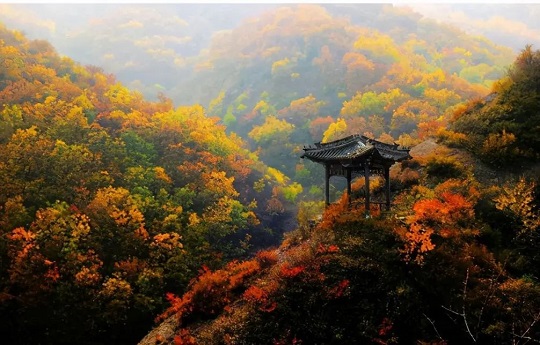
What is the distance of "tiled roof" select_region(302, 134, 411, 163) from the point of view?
66.1ft

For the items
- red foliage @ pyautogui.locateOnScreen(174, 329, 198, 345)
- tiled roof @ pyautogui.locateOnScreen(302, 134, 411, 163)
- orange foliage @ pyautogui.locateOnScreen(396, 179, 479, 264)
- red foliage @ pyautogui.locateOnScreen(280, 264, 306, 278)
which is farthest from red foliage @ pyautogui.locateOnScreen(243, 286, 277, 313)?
tiled roof @ pyautogui.locateOnScreen(302, 134, 411, 163)

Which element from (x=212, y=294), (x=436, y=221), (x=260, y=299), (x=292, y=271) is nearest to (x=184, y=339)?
(x=212, y=294)

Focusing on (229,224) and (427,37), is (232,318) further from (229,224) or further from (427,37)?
(427,37)

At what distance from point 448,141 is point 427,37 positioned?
103740 mm

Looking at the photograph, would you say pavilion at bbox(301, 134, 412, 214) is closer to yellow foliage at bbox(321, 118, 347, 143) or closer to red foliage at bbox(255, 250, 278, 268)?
red foliage at bbox(255, 250, 278, 268)

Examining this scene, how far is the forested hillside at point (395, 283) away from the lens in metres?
14.9

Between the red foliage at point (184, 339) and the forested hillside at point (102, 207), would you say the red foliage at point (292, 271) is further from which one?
the forested hillside at point (102, 207)

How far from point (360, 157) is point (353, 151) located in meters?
1.07

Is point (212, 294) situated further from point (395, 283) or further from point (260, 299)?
point (395, 283)

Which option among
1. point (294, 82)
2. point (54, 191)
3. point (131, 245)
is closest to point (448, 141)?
point (131, 245)

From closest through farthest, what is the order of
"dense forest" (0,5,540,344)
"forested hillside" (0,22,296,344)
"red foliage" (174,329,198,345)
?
"dense forest" (0,5,540,344) < "red foliage" (174,329,198,345) < "forested hillside" (0,22,296,344)

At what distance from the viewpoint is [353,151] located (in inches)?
822

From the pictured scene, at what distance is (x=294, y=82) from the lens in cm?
9544

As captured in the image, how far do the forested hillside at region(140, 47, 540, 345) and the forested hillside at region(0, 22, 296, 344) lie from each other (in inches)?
265
